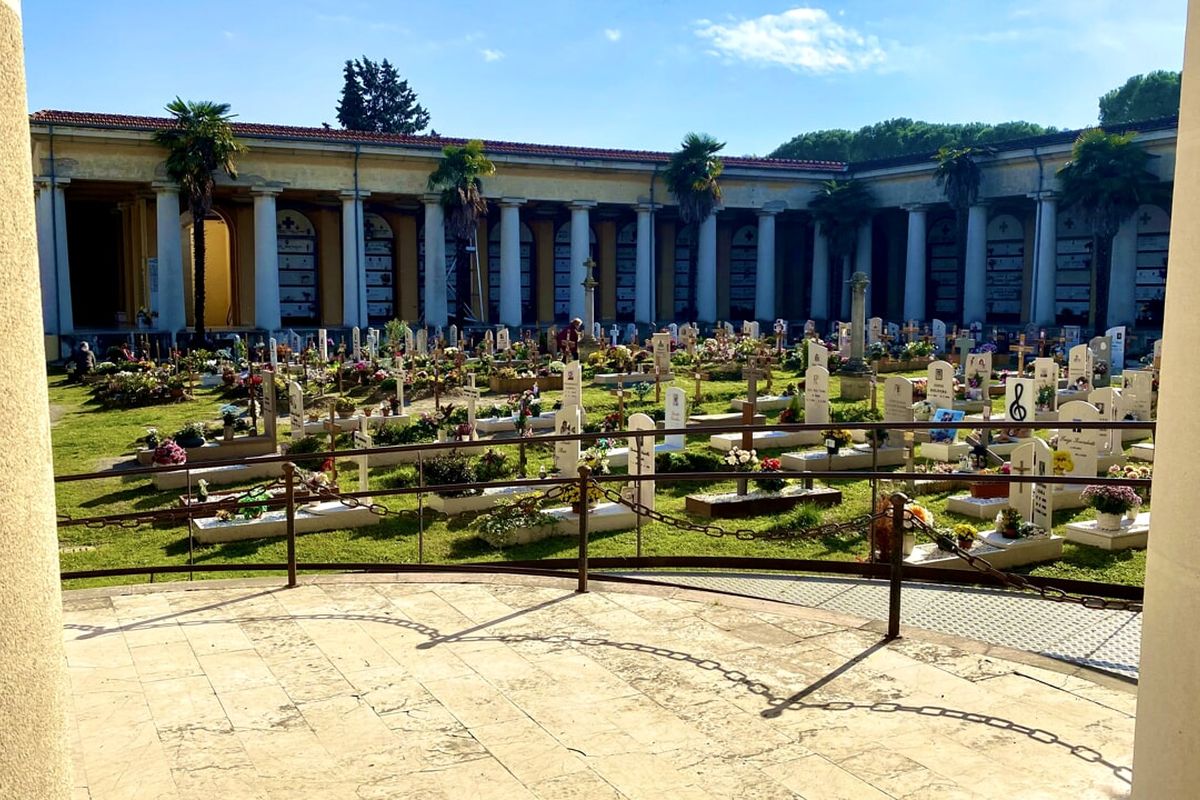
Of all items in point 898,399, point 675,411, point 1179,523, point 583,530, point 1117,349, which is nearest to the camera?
point 1179,523

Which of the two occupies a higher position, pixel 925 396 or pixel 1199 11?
pixel 1199 11

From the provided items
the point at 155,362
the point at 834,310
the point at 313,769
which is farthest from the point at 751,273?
the point at 313,769

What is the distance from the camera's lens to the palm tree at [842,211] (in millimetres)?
38844

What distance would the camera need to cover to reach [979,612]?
725 cm

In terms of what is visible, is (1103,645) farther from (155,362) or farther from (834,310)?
(834,310)

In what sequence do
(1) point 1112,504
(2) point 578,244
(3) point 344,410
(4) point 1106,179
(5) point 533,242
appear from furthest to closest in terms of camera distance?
(5) point 533,242
(2) point 578,244
(4) point 1106,179
(3) point 344,410
(1) point 1112,504

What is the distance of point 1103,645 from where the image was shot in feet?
20.6

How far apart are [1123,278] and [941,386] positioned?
60.6ft

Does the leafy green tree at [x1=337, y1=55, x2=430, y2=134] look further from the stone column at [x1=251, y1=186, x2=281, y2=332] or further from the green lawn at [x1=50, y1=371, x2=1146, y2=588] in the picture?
the green lawn at [x1=50, y1=371, x2=1146, y2=588]

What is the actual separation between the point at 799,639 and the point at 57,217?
28936mm

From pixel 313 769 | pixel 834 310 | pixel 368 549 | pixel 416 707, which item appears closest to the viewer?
pixel 313 769

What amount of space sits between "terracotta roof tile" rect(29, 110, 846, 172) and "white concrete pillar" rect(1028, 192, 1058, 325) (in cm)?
885

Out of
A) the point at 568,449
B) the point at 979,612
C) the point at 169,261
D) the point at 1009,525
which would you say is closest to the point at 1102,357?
the point at 568,449

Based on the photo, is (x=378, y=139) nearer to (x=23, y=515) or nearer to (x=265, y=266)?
(x=265, y=266)
